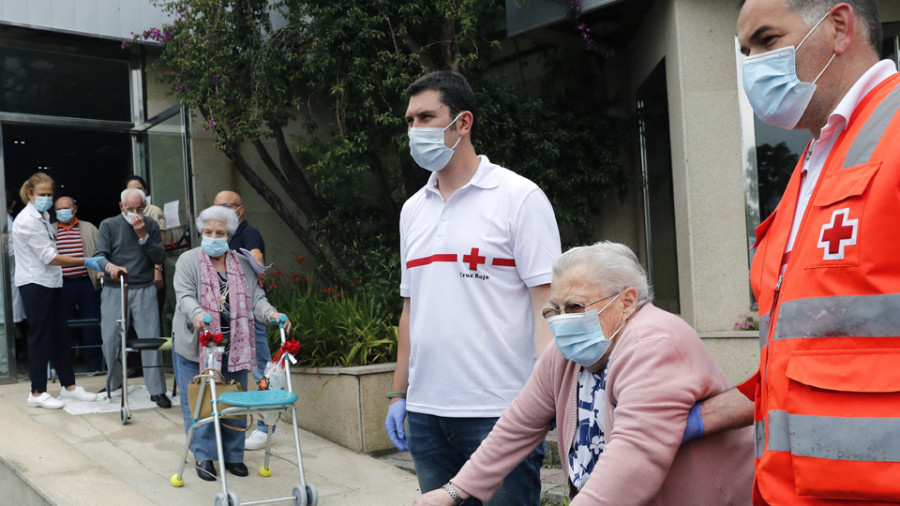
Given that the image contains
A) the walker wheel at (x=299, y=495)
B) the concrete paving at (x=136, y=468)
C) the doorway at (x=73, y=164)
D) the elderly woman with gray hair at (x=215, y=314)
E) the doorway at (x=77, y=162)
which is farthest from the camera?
the doorway at (x=77, y=162)

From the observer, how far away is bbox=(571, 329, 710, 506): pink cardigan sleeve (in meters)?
1.95

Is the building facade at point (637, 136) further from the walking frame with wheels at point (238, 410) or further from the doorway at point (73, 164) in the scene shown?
the walking frame with wheels at point (238, 410)

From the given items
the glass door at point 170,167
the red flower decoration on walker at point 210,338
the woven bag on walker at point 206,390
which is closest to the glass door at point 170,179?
the glass door at point 170,167

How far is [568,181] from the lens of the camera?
28.8ft

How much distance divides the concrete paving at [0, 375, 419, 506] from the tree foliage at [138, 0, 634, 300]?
2545mm

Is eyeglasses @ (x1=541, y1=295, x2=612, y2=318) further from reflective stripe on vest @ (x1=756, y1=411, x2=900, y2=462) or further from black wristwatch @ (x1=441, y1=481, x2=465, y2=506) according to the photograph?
reflective stripe on vest @ (x1=756, y1=411, x2=900, y2=462)

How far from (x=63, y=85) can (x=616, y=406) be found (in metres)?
8.80

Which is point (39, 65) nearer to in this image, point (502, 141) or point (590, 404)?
point (502, 141)

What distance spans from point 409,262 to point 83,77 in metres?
7.86

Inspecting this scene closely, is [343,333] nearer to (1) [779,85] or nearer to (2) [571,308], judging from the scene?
(2) [571,308]

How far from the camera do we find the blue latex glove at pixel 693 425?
6.46 ft

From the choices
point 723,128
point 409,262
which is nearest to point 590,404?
point 409,262

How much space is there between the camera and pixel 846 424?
1.38 m

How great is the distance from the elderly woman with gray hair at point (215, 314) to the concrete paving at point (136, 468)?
230mm
